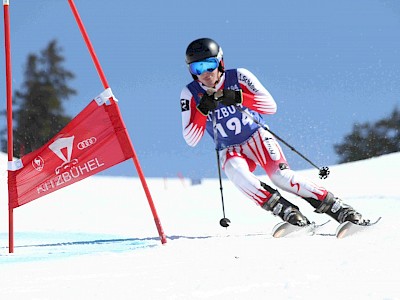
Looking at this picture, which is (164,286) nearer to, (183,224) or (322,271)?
(322,271)

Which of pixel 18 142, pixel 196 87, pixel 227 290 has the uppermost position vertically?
pixel 18 142

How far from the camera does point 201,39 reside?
16.4 feet

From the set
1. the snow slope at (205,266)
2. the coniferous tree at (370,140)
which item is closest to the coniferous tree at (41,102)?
the coniferous tree at (370,140)

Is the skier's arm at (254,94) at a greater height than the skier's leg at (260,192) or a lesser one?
greater

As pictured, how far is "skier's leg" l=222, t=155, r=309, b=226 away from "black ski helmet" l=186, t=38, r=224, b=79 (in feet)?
2.98

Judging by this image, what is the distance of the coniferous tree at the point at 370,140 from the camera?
30.6 metres

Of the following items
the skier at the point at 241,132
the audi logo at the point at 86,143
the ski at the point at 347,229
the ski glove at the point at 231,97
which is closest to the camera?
the ski at the point at 347,229

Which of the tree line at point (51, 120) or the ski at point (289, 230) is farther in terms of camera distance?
the tree line at point (51, 120)

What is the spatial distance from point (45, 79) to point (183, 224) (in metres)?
29.1

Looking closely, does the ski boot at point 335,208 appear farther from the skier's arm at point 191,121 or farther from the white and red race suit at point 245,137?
the skier's arm at point 191,121

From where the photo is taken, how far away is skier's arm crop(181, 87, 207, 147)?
16.7 feet

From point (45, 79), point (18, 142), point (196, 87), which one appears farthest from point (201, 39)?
point (45, 79)

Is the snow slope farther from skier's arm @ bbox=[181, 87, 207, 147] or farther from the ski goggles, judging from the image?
the ski goggles

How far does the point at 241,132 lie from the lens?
17.2 ft
